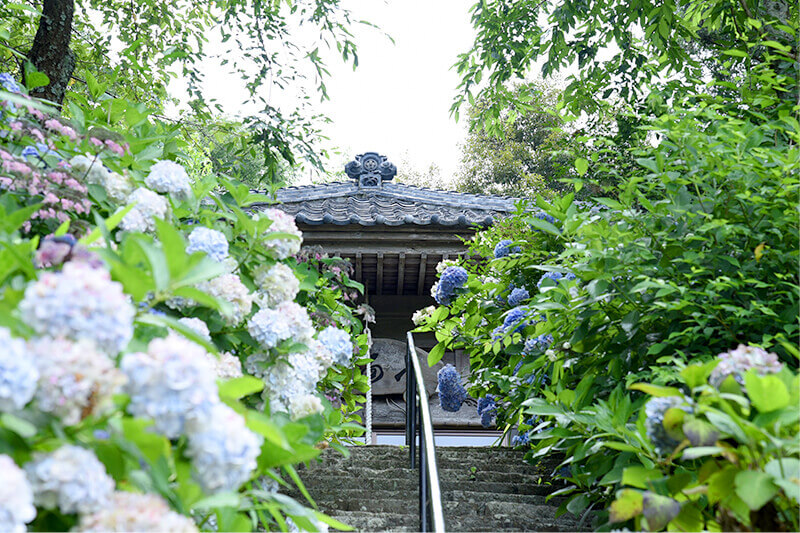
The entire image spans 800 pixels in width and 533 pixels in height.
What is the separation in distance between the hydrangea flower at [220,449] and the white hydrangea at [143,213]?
88 cm

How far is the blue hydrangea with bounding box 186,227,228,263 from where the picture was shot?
1628 mm

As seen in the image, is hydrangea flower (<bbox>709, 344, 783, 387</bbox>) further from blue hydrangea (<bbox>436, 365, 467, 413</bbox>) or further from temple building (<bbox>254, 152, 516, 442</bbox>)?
blue hydrangea (<bbox>436, 365, 467, 413</bbox>)

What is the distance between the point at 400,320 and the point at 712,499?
5189 mm

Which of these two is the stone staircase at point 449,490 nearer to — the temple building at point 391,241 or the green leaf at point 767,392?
the temple building at point 391,241

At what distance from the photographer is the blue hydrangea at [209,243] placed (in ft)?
5.34

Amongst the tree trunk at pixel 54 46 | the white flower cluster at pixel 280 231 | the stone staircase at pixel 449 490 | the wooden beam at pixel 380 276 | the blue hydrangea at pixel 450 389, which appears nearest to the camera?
the white flower cluster at pixel 280 231

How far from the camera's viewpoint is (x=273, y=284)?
1.88 metres

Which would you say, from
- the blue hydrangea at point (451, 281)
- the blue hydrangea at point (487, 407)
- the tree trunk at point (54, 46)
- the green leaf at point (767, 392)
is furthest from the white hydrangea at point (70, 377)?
the tree trunk at point (54, 46)

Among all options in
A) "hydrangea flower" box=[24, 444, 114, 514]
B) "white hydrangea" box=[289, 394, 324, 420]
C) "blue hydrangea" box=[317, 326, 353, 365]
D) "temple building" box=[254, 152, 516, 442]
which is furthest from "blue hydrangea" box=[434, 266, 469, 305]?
"hydrangea flower" box=[24, 444, 114, 514]

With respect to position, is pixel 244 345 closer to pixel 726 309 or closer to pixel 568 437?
pixel 568 437

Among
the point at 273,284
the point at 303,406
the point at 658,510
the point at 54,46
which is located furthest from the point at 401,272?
the point at 658,510

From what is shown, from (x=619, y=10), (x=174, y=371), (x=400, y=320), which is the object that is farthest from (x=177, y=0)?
(x=174, y=371)

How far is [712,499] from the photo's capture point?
1189 mm

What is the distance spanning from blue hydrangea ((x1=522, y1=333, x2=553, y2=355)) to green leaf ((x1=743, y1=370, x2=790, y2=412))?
1456mm
